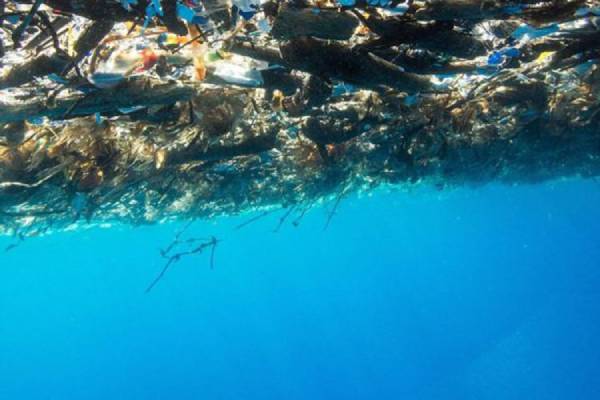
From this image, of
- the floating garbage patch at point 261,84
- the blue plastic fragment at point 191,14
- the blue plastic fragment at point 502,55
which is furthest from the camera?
the blue plastic fragment at point 502,55

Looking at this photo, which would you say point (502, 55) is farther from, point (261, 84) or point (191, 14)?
point (191, 14)

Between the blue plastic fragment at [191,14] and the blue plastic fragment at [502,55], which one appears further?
the blue plastic fragment at [502,55]

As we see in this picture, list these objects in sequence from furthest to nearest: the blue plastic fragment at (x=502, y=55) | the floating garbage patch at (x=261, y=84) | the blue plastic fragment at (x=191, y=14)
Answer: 1. the blue plastic fragment at (x=502, y=55)
2. the floating garbage patch at (x=261, y=84)
3. the blue plastic fragment at (x=191, y=14)

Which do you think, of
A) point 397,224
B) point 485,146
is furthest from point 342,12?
point 397,224

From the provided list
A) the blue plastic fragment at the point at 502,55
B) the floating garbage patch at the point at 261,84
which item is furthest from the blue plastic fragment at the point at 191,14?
the blue plastic fragment at the point at 502,55

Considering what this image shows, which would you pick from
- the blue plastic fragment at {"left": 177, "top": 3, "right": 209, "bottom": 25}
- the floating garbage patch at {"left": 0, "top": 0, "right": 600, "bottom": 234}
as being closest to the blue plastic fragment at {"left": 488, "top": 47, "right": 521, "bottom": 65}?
the floating garbage patch at {"left": 0, "top": 0, "right": 600, "bottom": 234}

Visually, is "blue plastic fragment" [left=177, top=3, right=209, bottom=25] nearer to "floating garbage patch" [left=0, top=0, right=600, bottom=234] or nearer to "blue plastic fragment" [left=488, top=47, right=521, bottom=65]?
"floating garbage patch" [left=0, top=0, right=600, bottom=234]

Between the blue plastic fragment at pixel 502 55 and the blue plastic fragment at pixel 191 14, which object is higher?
the blue plastic fragment at pixel 191 14

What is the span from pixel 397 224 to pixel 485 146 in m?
61.2

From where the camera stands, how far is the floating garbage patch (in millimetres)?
3631

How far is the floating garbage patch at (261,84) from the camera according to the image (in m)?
3.63

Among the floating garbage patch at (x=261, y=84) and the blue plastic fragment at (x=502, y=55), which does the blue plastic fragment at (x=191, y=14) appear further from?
the blue plastic fragment at (x=502, y=55)

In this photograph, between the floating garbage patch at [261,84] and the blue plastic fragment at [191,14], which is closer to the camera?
the blue plastic fragment at [191,14]

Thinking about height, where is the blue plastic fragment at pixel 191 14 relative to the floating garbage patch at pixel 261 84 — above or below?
above
